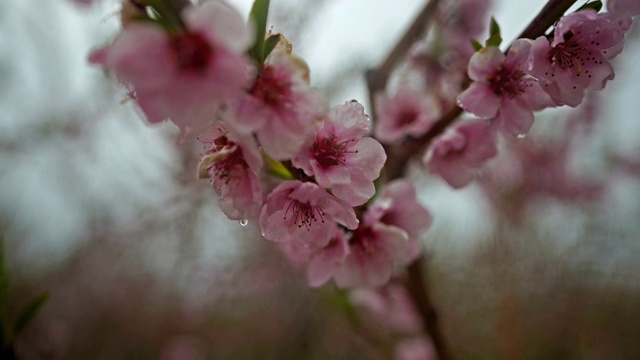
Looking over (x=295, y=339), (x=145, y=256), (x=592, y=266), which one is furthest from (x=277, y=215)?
(x=145, y=256)

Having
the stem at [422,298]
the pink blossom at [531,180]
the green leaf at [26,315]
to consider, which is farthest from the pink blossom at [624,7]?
the pink blossom at [531,180]

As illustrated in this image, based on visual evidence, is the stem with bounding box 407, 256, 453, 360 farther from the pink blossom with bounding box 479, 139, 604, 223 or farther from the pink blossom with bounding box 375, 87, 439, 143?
the pink blossom with bounding box 479, 139, 604, 223

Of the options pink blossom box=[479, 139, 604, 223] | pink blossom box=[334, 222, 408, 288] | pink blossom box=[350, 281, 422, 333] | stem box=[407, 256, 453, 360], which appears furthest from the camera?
pink blossom box=[479, 139, 604, 223]

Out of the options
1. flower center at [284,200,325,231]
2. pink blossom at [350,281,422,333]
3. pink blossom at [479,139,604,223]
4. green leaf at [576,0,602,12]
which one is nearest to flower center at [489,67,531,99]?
green leaf at [576,0,602,12]

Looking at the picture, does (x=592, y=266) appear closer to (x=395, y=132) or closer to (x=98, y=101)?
(x=395, y=132)

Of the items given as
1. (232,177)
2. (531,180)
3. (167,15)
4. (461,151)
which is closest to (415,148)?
(461,151)

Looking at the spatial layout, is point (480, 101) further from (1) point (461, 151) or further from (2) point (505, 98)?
(1) point (461, 151)

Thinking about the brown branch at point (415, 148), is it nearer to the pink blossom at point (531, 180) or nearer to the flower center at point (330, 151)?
the flower center at point (330, 151)
